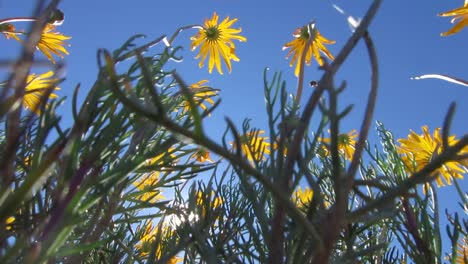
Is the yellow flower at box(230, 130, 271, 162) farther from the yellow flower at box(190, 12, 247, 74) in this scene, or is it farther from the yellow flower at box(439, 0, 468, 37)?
the yellow flower at box(190, 12, 247, 74)

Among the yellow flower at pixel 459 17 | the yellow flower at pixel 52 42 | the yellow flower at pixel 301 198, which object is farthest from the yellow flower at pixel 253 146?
the yellow flower at pixel 52 42

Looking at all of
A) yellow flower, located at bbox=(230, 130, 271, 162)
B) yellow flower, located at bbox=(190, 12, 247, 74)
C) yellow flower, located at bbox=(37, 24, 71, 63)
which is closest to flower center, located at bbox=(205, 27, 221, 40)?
yellow flower, located at bbox=(190, 12, 247, 74)

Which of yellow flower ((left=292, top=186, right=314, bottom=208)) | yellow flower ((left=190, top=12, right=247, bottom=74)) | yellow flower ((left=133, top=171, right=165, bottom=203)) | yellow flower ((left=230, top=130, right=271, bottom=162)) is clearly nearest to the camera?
yellow flower ((left=230, top=130, right=271, bottom=162))

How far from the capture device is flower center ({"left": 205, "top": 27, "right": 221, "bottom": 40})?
3.18 meters

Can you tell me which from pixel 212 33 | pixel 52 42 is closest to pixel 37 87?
pixel 52 42

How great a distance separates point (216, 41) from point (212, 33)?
4.5 inches

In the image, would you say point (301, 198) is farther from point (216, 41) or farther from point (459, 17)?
point (216, 41)

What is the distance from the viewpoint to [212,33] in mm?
3184

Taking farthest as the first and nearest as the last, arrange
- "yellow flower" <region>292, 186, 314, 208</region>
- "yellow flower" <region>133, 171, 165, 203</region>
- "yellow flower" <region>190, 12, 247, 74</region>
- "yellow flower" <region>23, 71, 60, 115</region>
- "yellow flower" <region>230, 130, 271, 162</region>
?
"yellow flower" <region>190, 12, 247, 74</region> → "yellow flower" <region>292, 186, 314, 208</region> → "yellow flower" <region>133, 171, 165, 203</region> → "yellow flower" <region>230, 130, 271, 162</region> → "yellow flower" <region>23, 71, 60, 115</region>

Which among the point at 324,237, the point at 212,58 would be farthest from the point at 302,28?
the point at 324,237

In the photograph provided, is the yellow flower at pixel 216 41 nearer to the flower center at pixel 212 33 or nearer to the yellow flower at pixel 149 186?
the flower center at pixel 212 33

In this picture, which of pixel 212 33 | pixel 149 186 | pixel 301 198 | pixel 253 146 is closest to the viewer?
pixel 253 146

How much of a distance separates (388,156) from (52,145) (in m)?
0.94

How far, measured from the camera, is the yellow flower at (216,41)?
318 cm
